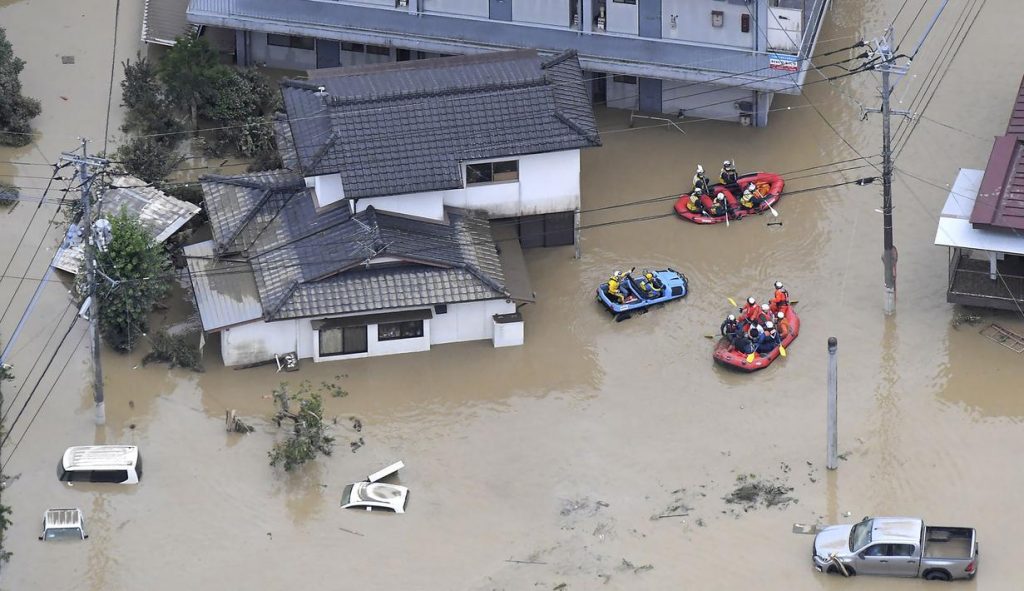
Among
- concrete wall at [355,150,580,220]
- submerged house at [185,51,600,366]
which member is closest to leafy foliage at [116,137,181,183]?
submerged house at [185,51,600,366]

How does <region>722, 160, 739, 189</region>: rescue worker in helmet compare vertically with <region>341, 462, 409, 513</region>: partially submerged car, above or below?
above

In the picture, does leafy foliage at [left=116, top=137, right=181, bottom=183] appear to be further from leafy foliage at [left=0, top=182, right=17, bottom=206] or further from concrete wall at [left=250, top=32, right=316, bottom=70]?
concrete wall at [left=250, top=32, right=316, bottom=70]

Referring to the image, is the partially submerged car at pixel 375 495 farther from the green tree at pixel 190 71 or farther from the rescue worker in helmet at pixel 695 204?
the green tree at pixel 190 71

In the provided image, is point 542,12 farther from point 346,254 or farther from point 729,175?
point 346,254

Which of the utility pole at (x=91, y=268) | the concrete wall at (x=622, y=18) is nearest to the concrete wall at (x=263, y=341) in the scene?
the utility pole at (x=91, y=268)

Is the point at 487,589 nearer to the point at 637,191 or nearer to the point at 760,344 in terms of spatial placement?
the point at 760,344

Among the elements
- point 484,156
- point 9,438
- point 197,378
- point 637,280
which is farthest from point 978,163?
point 9,438

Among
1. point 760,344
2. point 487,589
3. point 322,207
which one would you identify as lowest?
point 487,589
